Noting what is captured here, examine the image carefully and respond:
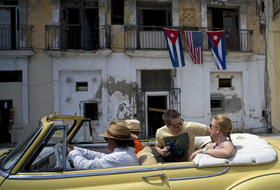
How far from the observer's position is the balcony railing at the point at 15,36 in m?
11.2

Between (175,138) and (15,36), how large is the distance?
11.5 meters

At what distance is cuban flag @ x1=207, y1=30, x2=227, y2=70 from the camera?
457 inches

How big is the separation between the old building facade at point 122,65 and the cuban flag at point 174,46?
2.10 ft

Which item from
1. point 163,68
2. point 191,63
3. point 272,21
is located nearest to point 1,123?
point 163,68

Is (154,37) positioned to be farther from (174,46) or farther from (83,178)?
(83,178)

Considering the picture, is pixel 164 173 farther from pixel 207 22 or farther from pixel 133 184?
pixel 207 22

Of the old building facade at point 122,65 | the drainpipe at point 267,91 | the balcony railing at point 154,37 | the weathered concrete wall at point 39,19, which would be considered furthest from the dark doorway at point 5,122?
the drainpipe at point 267,91

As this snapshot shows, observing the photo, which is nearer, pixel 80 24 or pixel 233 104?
pixel 80 24

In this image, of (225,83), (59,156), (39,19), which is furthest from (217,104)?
(59,156)

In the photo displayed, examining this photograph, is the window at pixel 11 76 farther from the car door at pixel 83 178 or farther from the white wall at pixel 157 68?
the car door at pixel 83 178

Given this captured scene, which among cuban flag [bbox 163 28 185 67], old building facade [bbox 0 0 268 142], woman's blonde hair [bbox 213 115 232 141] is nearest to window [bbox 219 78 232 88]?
old building facade [bbox 0 0 268 142]

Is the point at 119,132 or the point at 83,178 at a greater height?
the point at 119,132

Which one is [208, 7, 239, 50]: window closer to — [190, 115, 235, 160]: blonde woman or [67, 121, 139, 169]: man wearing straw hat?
[190, 115, 235, 160]: blonde woman

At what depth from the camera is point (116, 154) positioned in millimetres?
2406
